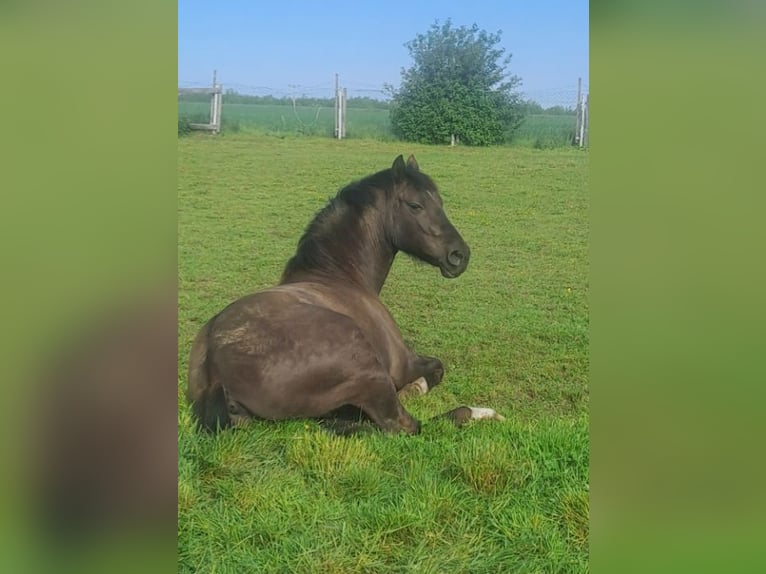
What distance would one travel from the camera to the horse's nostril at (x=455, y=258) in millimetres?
4290

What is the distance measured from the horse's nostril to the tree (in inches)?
22.6

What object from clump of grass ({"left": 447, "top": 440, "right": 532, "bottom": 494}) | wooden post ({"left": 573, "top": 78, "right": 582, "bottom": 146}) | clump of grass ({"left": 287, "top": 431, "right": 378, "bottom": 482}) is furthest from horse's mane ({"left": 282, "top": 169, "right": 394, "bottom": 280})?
clump of grass ({"left": 447, "top": 440, "right": 532, "bottom": 494})

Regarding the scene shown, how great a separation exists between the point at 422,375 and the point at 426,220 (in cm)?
79

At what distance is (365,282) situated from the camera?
14.5ft

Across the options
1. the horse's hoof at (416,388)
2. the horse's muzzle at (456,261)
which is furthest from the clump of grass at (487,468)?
the horse's muzzle at (456,261)

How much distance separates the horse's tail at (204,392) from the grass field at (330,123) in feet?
3.27

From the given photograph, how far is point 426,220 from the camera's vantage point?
4.34 meters

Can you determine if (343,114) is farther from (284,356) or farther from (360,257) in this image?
(284,356)
